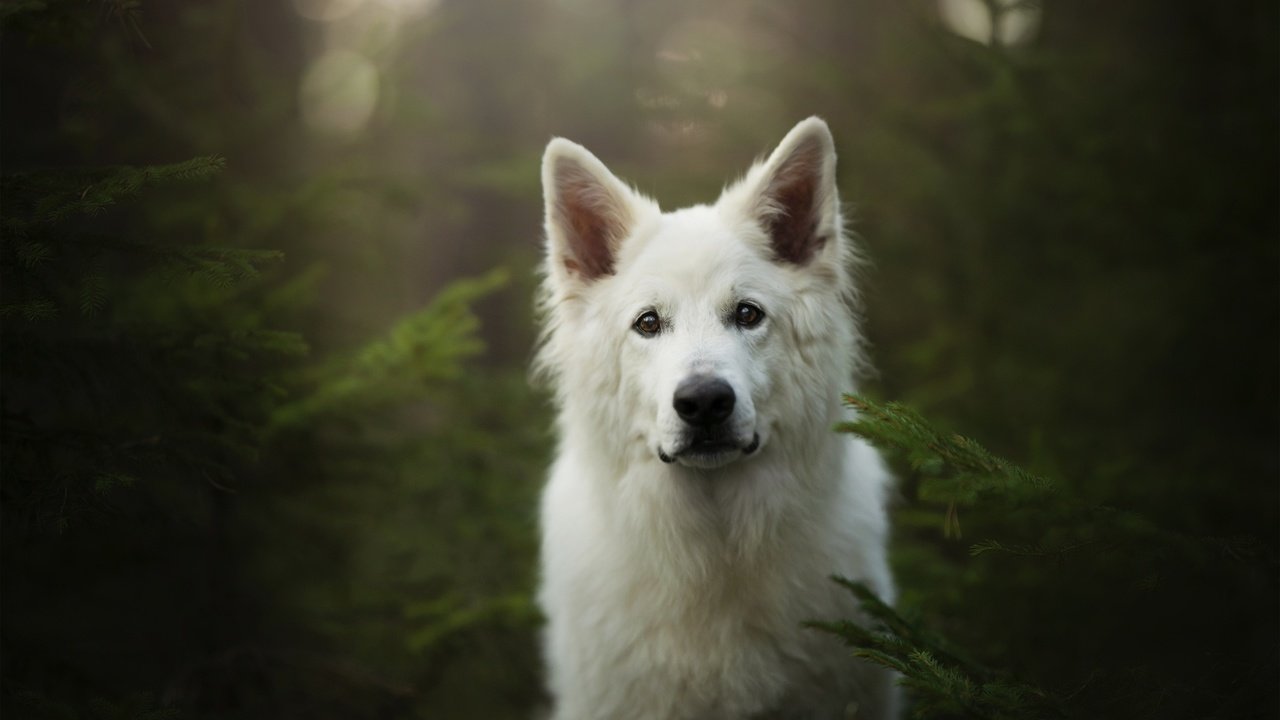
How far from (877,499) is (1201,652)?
153cm

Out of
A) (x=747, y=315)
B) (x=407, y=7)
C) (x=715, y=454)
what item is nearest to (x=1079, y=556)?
(x=715, y=454)

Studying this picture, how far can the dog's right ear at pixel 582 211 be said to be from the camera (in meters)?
3.11

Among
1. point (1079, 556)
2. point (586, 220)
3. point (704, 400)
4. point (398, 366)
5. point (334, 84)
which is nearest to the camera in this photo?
point (1079, 556)

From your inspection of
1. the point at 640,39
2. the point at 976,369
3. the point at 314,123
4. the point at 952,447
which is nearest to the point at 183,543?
the point at 314,123

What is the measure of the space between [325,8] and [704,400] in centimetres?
693

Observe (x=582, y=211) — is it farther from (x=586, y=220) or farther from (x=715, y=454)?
(x=715, y=454)

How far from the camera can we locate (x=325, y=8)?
24.7ft

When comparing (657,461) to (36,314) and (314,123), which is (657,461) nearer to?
(36,314)

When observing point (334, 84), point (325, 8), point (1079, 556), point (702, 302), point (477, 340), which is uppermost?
point (325, 8)

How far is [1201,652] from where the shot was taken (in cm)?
204

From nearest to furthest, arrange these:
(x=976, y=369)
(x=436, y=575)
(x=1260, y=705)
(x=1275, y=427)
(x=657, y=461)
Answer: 1. (x=1260, y=705)
2. (x=657, y=461)
3. (x=436, y=575)
4. (x=976, y=369)
5. (x=1275, y=427)

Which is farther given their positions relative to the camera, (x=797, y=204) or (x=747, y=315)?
(x=797, y=204)

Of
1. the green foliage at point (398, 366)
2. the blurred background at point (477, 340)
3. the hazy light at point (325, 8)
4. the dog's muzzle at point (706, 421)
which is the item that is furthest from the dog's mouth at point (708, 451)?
the hazy light at point (325, 8)

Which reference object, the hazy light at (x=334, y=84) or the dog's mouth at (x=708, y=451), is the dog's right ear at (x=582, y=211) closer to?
the dog's mouth at (x=708, y=451)
